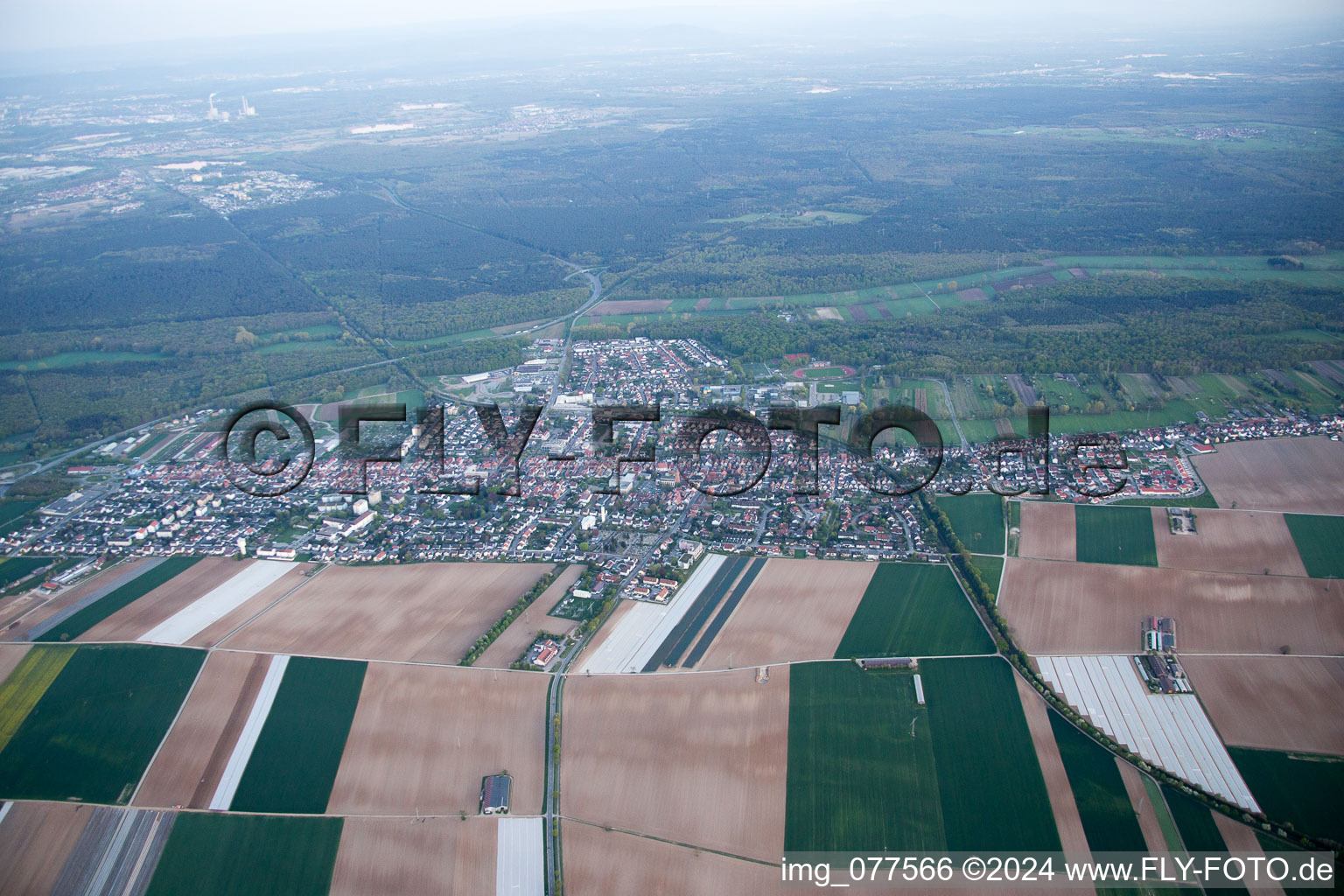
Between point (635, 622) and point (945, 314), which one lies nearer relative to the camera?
point (635, 622)

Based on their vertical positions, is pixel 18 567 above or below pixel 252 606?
below

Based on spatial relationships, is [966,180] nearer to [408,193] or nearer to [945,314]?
[945,314]

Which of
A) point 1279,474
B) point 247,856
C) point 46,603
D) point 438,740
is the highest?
point 1279,474

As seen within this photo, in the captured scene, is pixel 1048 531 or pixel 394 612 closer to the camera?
pixel 394 612

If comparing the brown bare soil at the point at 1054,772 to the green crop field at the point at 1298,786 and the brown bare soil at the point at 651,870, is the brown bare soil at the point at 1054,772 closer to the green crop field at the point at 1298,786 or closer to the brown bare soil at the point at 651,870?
the green crop field at the point at 1298,786

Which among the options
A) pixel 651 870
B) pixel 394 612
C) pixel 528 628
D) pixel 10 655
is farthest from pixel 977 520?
pixel 10 655

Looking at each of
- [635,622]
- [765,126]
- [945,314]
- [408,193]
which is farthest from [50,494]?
[765,126]

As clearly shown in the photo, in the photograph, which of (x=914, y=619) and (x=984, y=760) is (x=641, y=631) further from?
(x=984, y=760)
